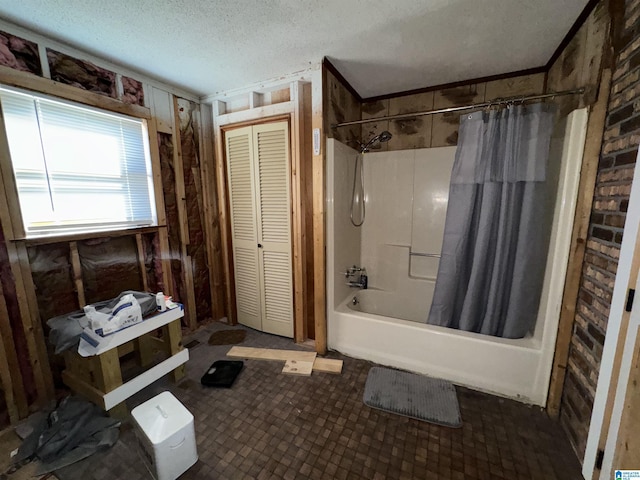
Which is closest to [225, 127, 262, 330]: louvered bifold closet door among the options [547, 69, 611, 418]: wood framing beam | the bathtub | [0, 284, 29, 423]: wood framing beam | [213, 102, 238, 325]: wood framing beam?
[213, 102, 238, 325]: wood framing beam

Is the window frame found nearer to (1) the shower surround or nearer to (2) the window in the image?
(2) the window

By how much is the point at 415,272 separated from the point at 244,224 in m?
1.83

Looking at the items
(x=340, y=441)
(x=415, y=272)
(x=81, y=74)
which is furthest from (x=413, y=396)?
(x=81, y=74)

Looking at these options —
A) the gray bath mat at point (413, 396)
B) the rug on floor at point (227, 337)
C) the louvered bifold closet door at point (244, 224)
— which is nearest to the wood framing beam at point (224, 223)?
the louvered bifold closet door at point (244, 224)

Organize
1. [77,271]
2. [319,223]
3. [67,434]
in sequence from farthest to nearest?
1. [319,223]
2. [77,271]
3. [67,434]

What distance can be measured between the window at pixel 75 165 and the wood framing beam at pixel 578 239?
302 cm

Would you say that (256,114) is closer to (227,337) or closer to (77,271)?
(77,271)

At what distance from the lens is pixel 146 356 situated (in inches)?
77.0

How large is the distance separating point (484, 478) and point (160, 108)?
132 inches

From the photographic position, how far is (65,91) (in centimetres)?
163

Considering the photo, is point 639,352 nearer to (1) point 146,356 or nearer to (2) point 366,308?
(2) point 366,308

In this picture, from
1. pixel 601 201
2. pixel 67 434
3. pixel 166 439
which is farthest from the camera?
pixel 67 434

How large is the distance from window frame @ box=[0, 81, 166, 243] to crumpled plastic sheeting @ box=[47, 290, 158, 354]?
51 centimetres

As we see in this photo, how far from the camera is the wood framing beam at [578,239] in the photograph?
50.3 inches
